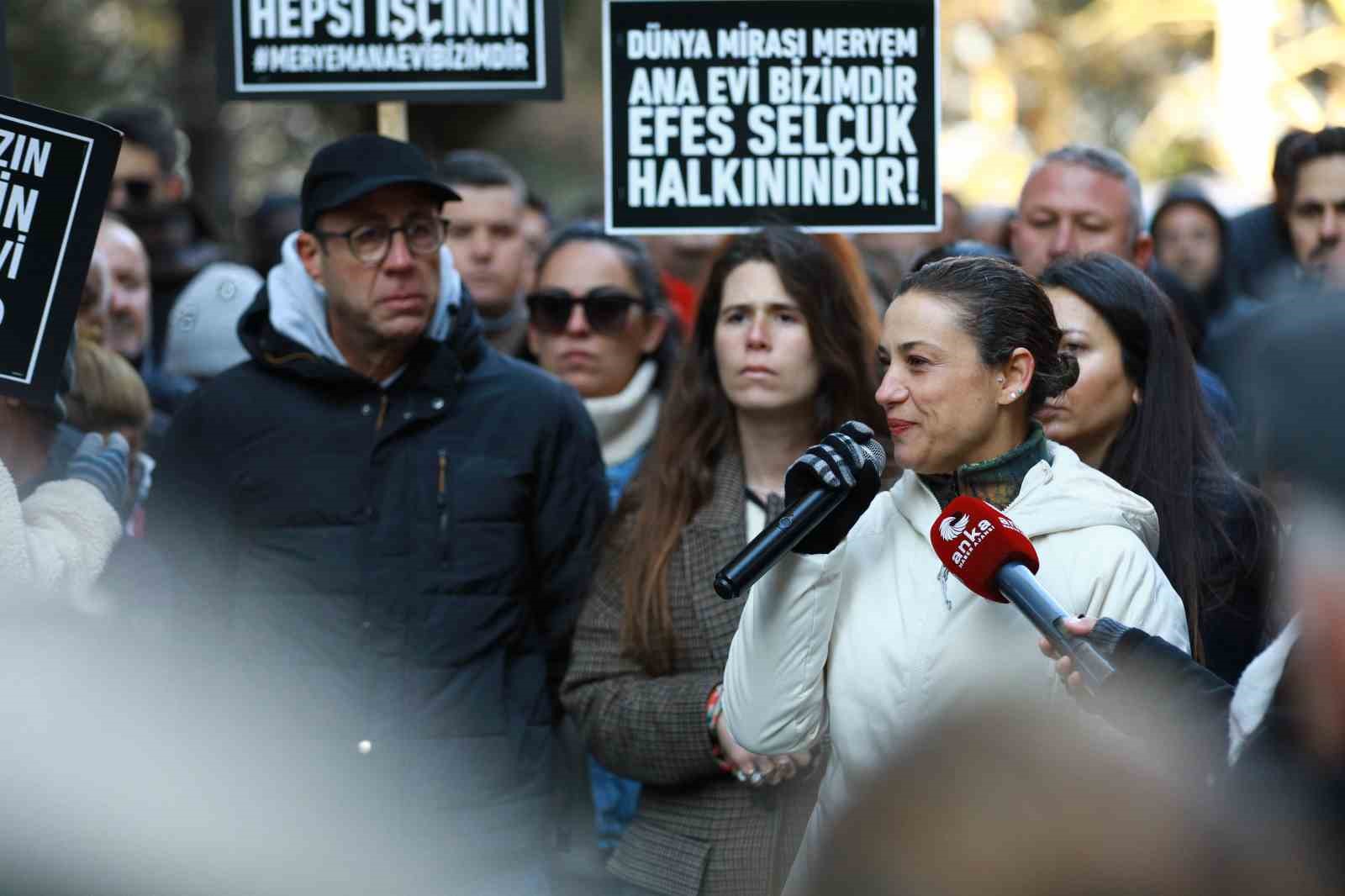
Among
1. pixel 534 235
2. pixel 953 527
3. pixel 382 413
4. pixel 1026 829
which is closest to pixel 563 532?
pixel 382 413

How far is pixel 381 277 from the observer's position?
493 centimetres

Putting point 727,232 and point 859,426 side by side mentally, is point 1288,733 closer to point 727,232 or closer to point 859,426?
point 859,426

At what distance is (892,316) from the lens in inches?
153

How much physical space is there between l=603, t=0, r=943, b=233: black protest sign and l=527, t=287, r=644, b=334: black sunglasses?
107cm

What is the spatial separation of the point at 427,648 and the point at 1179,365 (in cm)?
192

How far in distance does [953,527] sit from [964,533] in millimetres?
31

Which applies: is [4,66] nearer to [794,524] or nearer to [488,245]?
[794,524]

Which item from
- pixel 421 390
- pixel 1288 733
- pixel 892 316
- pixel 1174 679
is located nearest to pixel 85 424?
pixel 421 390

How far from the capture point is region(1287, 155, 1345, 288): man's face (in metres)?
6.39

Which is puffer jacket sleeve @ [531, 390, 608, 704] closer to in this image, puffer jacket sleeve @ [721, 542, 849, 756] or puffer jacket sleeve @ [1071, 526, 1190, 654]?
puffer jacket sleeve @ [721, 542, 849, 756]

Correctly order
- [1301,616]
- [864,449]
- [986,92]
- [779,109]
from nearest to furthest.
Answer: [1301,616], [864,449], [779,109], [986,92]

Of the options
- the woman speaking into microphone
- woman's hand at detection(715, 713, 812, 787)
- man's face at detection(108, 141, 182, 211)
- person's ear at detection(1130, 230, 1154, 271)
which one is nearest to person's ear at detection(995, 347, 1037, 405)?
the woman speaking into microphone

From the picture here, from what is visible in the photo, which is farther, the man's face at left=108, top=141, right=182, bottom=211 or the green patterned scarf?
the man's face at left=108, top=141, right=182, bottom=211

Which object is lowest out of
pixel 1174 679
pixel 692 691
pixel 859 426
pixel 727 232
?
pixel 692 691
